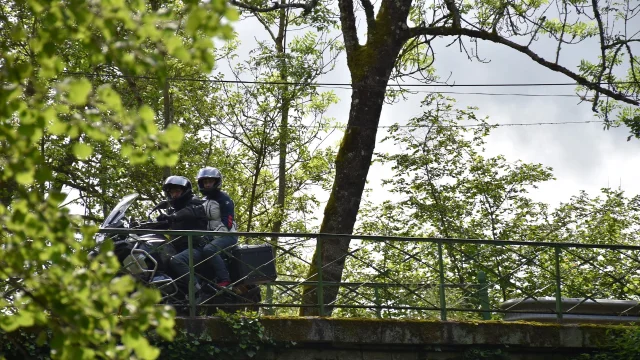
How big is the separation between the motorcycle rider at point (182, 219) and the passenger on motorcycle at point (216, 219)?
0.09m

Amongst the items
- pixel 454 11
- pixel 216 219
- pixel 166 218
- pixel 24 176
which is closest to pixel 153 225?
pixel 166 218

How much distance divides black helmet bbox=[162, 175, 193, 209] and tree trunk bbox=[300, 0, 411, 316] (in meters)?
2.56

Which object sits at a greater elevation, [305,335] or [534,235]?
[534,235]

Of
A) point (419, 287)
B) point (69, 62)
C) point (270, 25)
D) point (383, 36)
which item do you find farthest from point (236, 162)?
point (419, 287)

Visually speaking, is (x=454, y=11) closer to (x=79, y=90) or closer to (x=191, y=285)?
(x=191, y=285)

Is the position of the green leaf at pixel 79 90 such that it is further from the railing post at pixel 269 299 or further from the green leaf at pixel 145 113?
the railing post at pixel 269 299

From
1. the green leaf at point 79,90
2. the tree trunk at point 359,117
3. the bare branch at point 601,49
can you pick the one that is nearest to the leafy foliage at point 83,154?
the green leaf at point 79,90

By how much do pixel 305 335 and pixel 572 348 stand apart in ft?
10.3

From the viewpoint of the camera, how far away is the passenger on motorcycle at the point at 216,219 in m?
10.9

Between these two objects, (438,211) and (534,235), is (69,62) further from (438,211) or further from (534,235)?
(534,235)

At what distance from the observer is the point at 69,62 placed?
21.3m

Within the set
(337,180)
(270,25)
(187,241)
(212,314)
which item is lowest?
(212,314)

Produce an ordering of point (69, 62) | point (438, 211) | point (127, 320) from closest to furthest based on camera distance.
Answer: point (127, 320)
point (69, 62)
point (438, 211)

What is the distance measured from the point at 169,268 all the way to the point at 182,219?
601 millimetres
